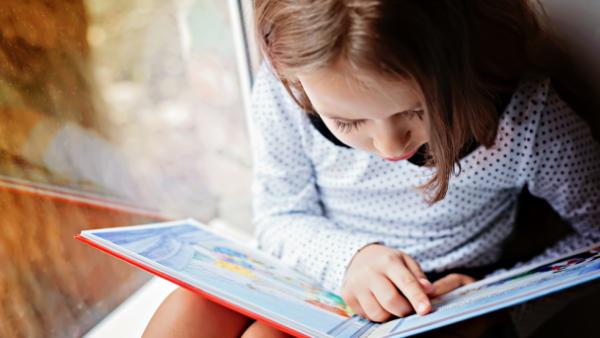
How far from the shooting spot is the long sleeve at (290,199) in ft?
2.74

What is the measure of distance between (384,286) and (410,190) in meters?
0.20

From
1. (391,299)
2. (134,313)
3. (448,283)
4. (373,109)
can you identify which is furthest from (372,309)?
(134,313)

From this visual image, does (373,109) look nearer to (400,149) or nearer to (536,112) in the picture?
(400,149)

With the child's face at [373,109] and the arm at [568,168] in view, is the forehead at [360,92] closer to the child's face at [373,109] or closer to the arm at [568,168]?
the child's face at [373,109]

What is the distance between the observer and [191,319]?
70cm

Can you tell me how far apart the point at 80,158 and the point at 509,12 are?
61cm

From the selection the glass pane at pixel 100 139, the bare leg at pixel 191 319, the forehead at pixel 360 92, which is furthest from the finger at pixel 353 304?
the glass pane at pixel 100 139

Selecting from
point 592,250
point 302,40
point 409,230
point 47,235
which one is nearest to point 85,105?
point 47,235

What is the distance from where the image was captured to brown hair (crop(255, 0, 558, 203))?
0.55 metres

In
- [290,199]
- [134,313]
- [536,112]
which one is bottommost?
[134,313]

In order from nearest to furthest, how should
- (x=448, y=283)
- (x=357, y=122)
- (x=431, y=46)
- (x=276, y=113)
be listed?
(x=431, y=46)
(x=357, y=122)
(x=448, y=283)
(x=276, y=113)

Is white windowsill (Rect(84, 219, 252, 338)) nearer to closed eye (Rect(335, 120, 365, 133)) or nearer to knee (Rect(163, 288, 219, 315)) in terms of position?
knee (Rect(163, 288, 219, 315))

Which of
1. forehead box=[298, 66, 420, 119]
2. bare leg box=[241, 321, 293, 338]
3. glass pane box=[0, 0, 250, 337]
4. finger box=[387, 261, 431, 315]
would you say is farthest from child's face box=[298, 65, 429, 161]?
glass pane box=[0, 0, 250, 337]

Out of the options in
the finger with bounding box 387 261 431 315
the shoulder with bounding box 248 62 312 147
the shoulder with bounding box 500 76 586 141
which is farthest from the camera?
the shoulder with bounding box 248 62 312 147
